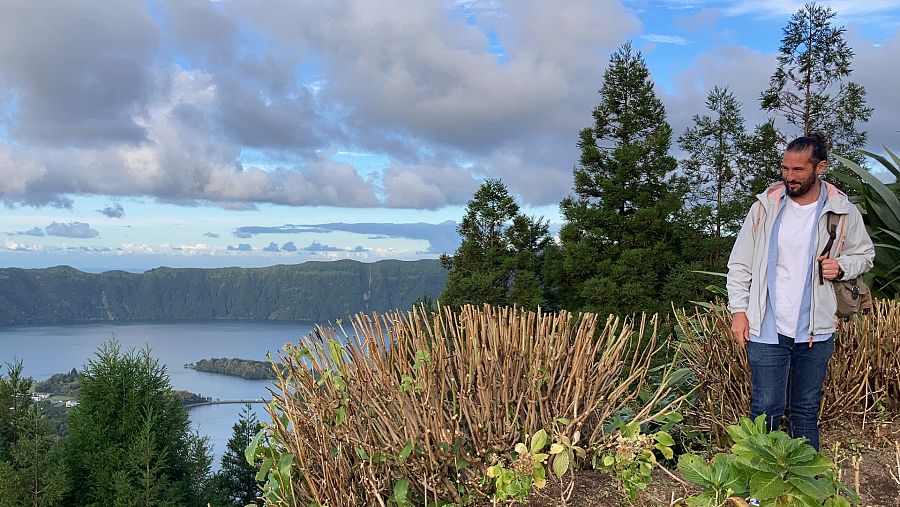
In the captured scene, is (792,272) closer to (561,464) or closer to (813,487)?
(813,487)

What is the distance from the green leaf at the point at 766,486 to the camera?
90.1 inches

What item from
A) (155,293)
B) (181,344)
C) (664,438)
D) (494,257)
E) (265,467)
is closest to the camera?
(265,467)

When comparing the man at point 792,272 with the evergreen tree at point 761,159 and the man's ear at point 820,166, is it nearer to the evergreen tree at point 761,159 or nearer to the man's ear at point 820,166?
the man's ear at point 820,166

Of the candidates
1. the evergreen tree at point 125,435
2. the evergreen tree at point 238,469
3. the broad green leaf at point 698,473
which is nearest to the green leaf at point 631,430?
the broad green leaf at point 698,473

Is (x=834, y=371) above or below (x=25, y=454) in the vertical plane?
above

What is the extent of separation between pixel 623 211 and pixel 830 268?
15984 millimetres

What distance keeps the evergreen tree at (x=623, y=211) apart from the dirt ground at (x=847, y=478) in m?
12.8

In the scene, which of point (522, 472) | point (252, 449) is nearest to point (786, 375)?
point (522, 472)

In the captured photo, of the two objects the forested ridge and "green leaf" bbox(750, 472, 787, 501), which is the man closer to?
"green leaf" bbox(750, 472, 787, 501)

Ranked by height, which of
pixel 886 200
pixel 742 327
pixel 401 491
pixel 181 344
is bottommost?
pixel 181 344

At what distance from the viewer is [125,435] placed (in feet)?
25.5

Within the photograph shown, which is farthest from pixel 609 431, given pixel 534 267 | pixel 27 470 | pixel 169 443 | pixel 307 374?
pixel 534 267

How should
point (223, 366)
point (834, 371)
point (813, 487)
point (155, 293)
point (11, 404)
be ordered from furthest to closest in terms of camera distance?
point (155, 293) < point (223, 366) < point (11, 404) < point (834, 371) < point (813, 487)

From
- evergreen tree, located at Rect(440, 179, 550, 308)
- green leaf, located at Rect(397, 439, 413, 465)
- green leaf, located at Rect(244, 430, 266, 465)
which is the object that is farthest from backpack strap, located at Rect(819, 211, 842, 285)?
evergreen tree, located at Rect(440, 179, 550, 308)
